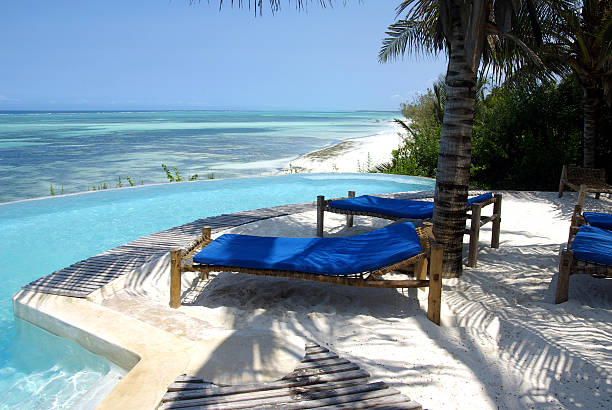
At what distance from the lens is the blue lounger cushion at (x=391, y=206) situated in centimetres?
504

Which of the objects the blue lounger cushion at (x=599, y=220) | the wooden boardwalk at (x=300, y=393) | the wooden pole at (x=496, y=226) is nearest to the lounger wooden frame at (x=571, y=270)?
the blue lounger cushion at (x=599, y=220)

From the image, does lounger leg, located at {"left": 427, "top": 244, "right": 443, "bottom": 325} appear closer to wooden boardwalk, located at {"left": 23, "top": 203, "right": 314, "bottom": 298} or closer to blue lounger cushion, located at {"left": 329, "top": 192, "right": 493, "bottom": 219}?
blue lounger cushion, located at {"left": 329, "top": 192, "right": 493, "bottom": 219}

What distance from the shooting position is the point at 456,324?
3303 mm

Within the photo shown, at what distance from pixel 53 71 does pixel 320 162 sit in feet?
359

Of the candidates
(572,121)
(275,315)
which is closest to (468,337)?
(275,315)

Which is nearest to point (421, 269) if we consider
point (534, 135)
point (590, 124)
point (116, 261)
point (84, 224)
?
point (116, 261)

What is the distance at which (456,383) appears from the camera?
7.95 ft

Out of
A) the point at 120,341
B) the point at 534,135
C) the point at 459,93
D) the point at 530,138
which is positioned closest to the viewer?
the point at 120,341

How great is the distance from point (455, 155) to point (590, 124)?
6285 millimetres

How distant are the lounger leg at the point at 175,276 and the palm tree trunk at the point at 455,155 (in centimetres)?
239

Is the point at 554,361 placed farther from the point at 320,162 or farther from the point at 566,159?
the point at 320,162

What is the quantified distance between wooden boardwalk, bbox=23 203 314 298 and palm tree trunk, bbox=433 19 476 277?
288cm

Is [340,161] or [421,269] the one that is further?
[340,161]

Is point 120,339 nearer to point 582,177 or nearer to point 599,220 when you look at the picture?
point 599,220
